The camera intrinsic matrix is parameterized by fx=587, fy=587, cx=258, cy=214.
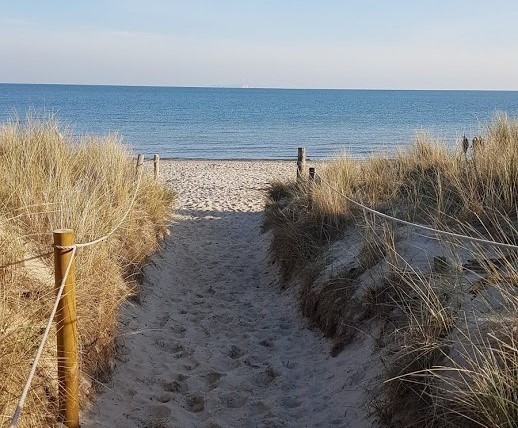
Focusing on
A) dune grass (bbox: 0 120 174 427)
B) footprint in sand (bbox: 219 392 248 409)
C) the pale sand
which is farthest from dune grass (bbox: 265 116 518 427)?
dune grass (bbox: 0 120 174 427)

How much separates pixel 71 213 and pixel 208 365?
5.95 ft

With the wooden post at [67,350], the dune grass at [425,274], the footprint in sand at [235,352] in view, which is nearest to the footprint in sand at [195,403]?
the footprint in sand at [235,352]

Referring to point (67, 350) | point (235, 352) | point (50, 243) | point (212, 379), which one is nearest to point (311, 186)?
point (235, 352)

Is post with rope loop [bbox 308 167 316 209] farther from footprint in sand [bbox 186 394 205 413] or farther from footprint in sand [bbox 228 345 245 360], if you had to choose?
footprint in sand [bbox 186 394 205 413]

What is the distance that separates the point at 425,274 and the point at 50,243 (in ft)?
10.3

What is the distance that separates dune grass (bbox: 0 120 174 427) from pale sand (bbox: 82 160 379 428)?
30cm

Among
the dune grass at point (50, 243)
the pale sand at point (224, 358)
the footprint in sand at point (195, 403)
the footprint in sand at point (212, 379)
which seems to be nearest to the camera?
the dune grass at point (50, 243)

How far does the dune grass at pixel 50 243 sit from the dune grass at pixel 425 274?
1936mm

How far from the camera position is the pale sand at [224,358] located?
13.7 feet

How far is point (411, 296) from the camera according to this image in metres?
4.04

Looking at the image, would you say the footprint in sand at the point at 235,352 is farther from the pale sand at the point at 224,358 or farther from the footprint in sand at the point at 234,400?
the footprint in sand at the point at 234,400

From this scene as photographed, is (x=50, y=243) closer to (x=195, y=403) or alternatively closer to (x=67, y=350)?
(x=195, y=403)

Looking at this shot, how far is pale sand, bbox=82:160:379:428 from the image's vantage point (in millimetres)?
4164

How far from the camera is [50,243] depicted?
5.07m
